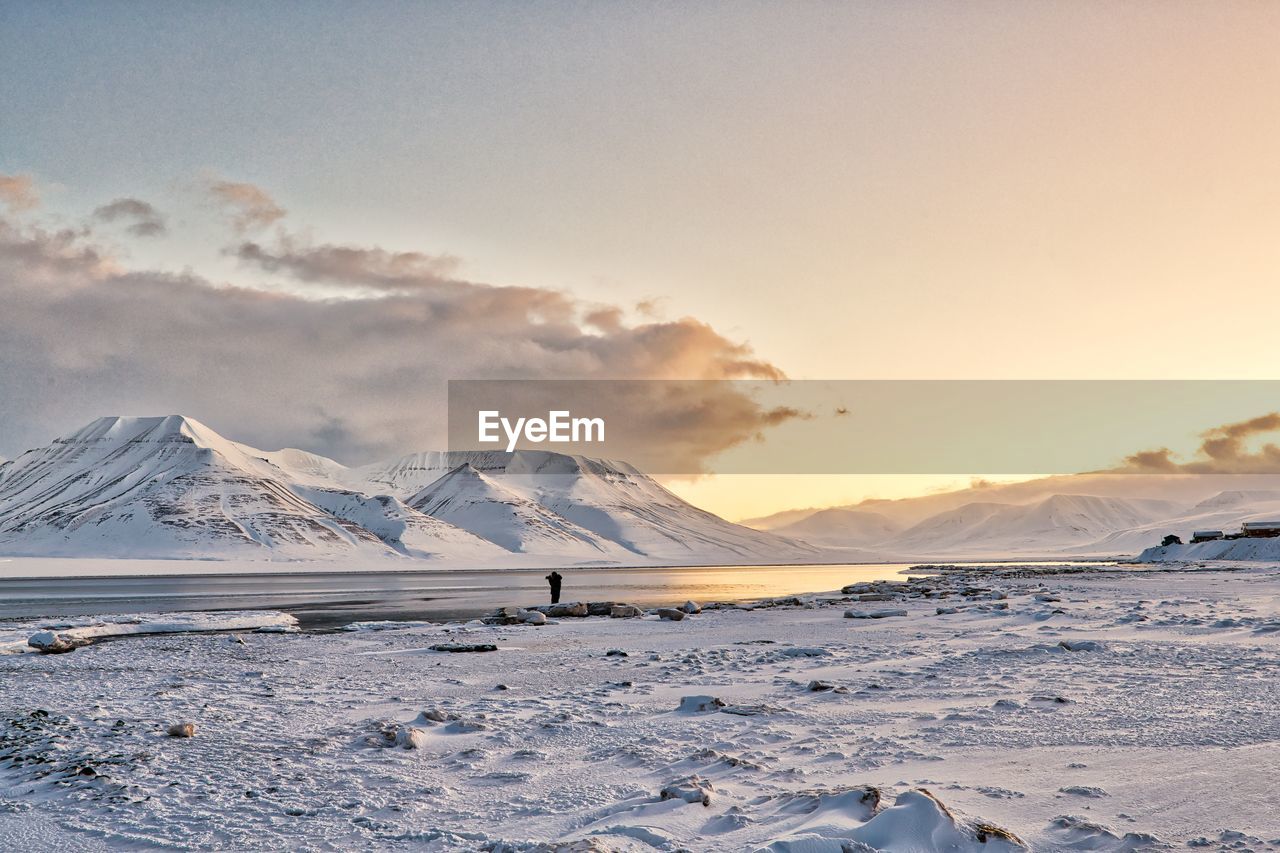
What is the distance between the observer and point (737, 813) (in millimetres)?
7543

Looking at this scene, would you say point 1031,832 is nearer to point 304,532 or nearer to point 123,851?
point 123,851

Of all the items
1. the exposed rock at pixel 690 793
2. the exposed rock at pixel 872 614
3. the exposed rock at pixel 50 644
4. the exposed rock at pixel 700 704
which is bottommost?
the exposed rock at pixel 872 614

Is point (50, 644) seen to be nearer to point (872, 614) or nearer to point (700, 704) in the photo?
point (700, 704)

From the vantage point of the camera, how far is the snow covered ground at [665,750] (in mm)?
7219

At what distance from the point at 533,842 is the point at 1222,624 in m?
21.9

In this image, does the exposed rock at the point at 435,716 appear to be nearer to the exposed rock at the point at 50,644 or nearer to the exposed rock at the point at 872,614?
the exposed rock at the point at 50,644

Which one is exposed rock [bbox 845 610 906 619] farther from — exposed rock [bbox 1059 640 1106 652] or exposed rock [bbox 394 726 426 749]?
exposed rock [bbox 394 726 426 749]

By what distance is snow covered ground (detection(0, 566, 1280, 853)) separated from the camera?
7.22 meters

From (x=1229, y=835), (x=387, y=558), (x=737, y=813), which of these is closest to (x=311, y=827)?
(x=737, y=813)

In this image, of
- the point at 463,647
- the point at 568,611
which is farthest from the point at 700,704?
the point at 568,611

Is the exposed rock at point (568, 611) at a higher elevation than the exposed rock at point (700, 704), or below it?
below

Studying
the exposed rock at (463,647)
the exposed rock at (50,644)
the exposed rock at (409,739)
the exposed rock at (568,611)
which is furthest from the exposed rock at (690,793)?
the exposed rock at (568,611)

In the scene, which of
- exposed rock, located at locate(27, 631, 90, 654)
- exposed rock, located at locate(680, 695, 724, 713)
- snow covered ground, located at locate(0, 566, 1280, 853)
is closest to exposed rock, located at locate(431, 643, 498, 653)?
snow covered ground, located at locate(0, 566, 1280, 853)

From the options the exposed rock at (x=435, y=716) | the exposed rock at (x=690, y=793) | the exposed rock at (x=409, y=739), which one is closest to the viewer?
the exposed rock at (x=690, y=793)
